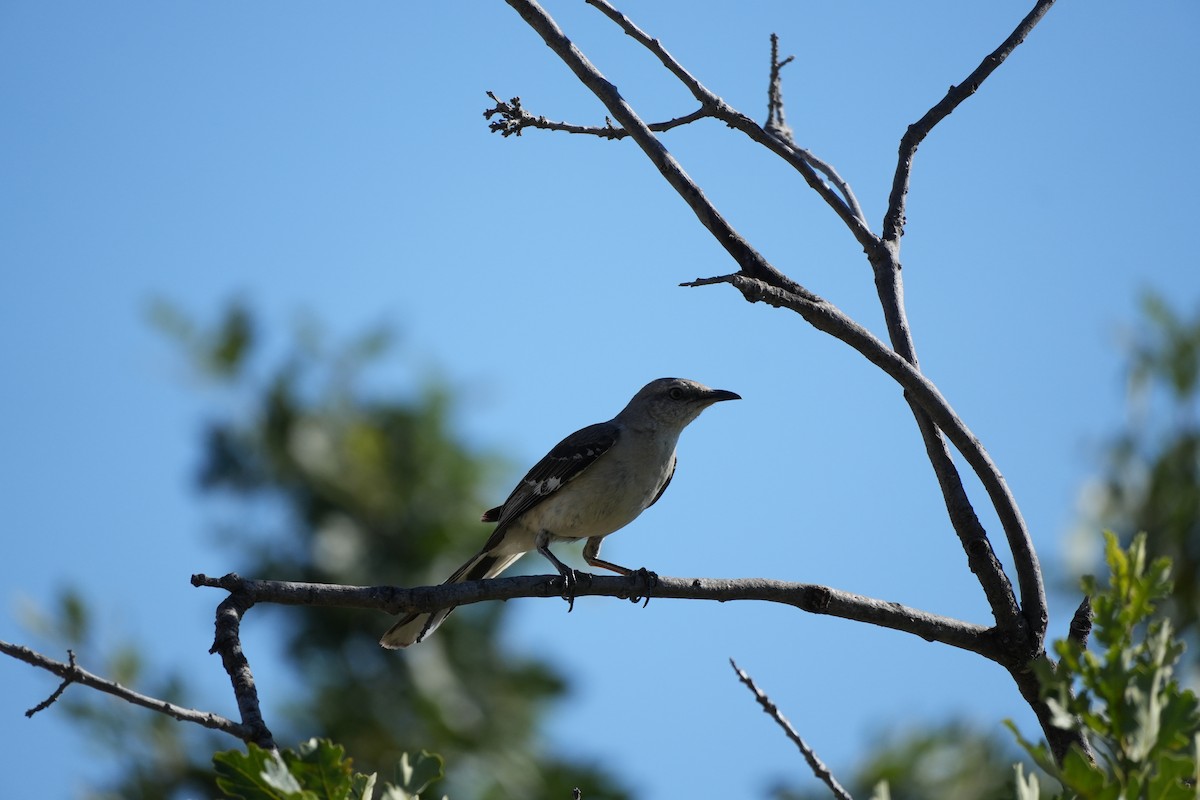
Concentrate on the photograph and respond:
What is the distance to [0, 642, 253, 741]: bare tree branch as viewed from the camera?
292 centimetres

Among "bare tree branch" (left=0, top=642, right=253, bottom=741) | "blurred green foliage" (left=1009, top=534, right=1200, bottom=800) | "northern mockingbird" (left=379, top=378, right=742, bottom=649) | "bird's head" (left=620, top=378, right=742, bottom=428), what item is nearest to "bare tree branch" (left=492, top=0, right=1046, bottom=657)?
"blurred green foliage" (left=1009, top=534, right=1200, bottom=800)

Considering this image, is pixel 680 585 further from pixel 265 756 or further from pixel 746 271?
pixel 265 756

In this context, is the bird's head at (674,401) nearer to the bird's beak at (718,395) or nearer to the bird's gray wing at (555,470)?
the bird's beak at (718,395)

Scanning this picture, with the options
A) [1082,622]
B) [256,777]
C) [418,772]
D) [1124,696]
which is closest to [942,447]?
[1082,622]

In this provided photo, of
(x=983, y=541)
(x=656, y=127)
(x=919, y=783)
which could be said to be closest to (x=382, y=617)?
(x=919, y=783)

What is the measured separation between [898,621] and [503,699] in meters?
4.34

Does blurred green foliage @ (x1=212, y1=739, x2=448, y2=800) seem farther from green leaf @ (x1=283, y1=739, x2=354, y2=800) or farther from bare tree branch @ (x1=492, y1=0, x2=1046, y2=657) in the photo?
bare tree branch @ (x1=492, y1=0, x2=1046, y2=657)

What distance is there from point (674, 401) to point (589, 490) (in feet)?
3.44

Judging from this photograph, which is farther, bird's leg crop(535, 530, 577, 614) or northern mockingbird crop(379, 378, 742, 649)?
northern mockingbird crop(379, 378, 742, 649)

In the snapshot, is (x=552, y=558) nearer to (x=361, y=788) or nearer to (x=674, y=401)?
(x=674, y=401)

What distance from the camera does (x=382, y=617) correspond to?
26.0 feet

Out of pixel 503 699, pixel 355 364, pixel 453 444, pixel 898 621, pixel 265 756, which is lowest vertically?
pixel 265 756

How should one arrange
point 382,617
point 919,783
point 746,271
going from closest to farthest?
point 746,271
point 919,783
point 382,617

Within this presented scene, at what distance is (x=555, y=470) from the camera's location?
7027 millimetres
